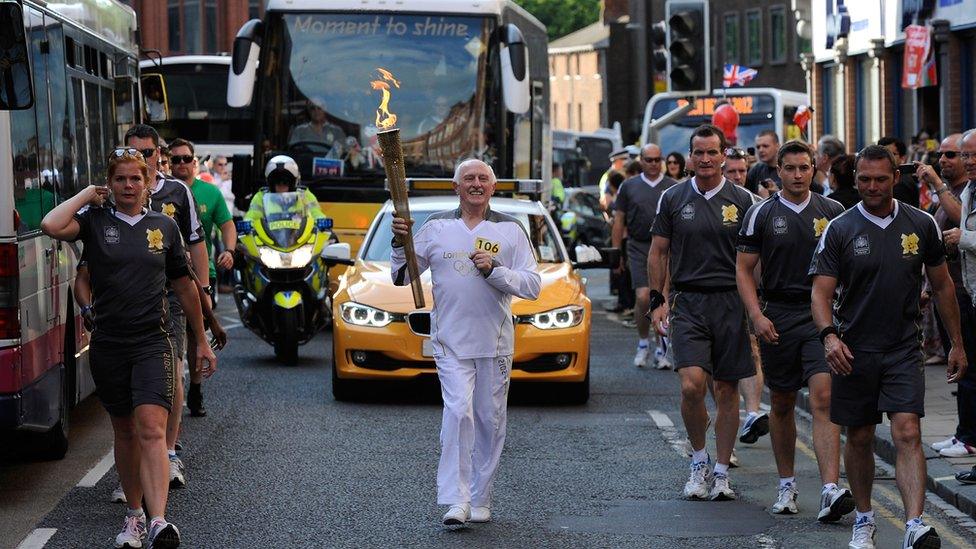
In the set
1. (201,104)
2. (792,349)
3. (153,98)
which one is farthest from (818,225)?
(201,104)

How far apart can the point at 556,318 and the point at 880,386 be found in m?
→ 5.53

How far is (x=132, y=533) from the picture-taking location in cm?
850

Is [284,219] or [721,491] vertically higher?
[284,219]

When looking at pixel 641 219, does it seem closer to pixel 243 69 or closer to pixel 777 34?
pixel 243 69

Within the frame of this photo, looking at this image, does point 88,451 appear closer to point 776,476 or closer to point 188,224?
point 188,224

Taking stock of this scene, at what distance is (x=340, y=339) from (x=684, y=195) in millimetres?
4130

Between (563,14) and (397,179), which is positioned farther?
(563,14)

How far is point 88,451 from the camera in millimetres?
11656

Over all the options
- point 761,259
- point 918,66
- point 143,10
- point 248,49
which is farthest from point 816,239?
point 143,10

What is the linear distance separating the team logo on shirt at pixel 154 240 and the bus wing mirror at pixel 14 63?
3.26 ft

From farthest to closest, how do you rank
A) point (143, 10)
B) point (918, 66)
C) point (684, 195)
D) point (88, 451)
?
1. point (143, 10)
2. point (918, 66)
3. point (88, 451)
4. point (684, 195)

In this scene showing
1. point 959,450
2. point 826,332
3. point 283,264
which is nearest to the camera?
point 826,332

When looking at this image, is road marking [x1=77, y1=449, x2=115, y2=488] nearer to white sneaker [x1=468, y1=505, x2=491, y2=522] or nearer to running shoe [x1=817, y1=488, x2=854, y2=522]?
white sneaker [x1=468, y1=505, x2=491, y2=522]

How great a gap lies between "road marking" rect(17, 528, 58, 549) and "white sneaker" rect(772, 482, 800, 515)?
11.3 ft
